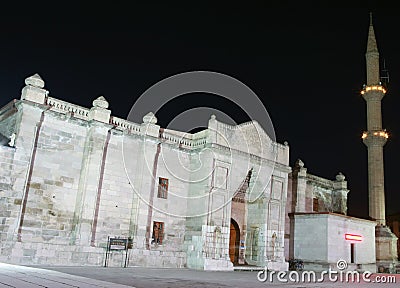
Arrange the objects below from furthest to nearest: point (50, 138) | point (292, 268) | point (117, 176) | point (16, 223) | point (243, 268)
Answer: point (292, 268) → point (243, 268) → point (117, 176) → point (50, 138) → point (16, 223)

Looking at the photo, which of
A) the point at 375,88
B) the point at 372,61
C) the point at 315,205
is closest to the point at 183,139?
the point at 315,205

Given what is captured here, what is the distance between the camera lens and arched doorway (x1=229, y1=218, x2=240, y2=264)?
94.8 ft

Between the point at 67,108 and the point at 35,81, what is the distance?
216 centimetres

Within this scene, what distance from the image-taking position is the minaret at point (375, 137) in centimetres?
3706

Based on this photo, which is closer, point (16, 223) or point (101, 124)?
point (16, 223)

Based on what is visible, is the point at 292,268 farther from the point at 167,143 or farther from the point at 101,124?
the point at 101,124

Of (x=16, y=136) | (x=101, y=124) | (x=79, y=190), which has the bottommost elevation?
(x=79, y=190)

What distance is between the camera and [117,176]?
23312 millimetres

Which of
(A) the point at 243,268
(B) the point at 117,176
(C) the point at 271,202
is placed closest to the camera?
(B) the point at 117,176

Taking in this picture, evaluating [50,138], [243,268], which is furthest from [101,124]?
[243,268]

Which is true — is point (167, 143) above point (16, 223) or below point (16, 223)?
above

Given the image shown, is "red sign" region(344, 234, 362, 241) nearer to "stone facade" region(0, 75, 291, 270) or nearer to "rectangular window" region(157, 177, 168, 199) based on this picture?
"stone facade" region(0, 75, 291, 270)

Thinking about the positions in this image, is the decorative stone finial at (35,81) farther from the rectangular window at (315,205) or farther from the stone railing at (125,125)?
the rectangular window at (315,205)

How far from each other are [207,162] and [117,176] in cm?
569
